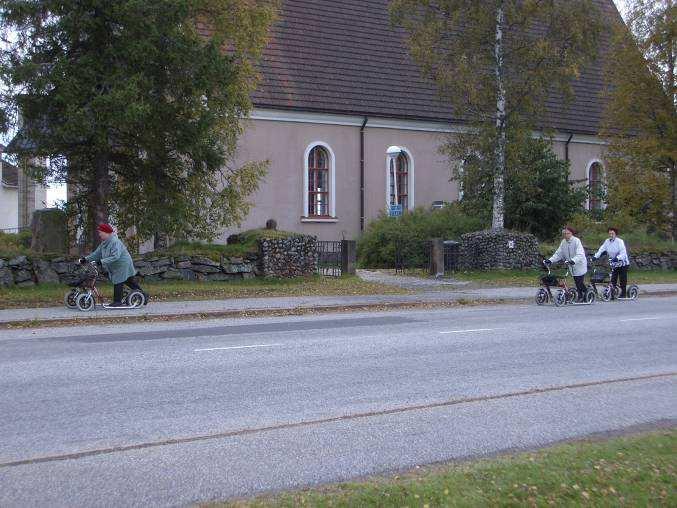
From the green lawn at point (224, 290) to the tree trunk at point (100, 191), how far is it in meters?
1.83

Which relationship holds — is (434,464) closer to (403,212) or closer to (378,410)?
(378,410)

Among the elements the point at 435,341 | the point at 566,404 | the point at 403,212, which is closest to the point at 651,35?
the point at 403,212

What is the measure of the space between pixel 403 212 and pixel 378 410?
22.6m

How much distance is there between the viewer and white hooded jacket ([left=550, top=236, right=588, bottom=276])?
18969mm

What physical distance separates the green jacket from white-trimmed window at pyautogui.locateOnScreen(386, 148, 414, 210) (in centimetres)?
1867

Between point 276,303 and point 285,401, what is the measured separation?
10.1 m

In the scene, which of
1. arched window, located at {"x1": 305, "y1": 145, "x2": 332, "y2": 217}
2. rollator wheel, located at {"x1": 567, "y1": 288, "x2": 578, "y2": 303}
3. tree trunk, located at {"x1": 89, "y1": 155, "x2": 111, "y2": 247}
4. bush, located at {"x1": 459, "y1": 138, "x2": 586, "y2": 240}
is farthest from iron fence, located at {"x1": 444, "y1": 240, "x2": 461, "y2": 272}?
tree trunk, located at {"x1": 89, "y1": 155, "x2": 111, "y2": 247}

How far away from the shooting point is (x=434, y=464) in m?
6.08

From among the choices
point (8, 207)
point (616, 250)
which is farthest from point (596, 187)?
point (8, 207)

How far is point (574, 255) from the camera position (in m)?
19.1

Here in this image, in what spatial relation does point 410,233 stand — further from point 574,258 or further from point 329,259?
point 574,258

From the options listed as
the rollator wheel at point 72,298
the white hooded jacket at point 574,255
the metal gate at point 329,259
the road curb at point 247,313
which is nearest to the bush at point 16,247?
the rollator wheel at point 72,298

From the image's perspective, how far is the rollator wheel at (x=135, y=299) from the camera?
16.8m

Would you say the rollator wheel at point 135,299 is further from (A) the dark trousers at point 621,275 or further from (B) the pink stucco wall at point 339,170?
(B) the pink stucco wall at point 339,170
